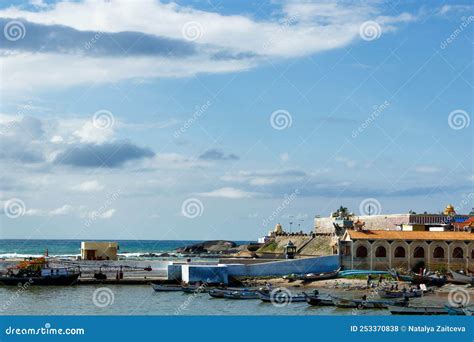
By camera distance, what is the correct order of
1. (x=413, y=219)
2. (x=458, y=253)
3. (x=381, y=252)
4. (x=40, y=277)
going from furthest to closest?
(x=413, y=219)
(x=458, y=253)
(x=381, y=252)
(x=40, y=277)

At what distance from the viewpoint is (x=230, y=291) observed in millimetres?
67625

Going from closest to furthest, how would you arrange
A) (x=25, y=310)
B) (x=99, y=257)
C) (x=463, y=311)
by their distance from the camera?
(x=463, y=311)
(x=25, y=310)
(x=99, y=257)

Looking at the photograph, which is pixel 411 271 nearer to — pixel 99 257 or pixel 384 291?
pixel 384 291

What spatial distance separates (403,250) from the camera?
8219cm

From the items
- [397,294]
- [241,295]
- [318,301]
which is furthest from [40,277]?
[397,294]

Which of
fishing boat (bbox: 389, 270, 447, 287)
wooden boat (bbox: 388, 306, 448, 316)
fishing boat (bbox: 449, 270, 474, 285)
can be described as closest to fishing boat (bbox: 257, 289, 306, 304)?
wooden boat (bbox: 388, 306, 448, 316)

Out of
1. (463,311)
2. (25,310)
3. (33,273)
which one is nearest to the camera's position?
(463,311)

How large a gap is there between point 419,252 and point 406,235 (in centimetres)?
208

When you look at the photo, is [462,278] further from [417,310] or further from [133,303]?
[133,303]

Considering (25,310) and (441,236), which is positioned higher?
(441,236)

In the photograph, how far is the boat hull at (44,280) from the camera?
78.8 m

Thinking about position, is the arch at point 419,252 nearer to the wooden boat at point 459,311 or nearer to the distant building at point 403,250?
the distant building at point 403,250

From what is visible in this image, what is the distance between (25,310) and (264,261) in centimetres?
3017
